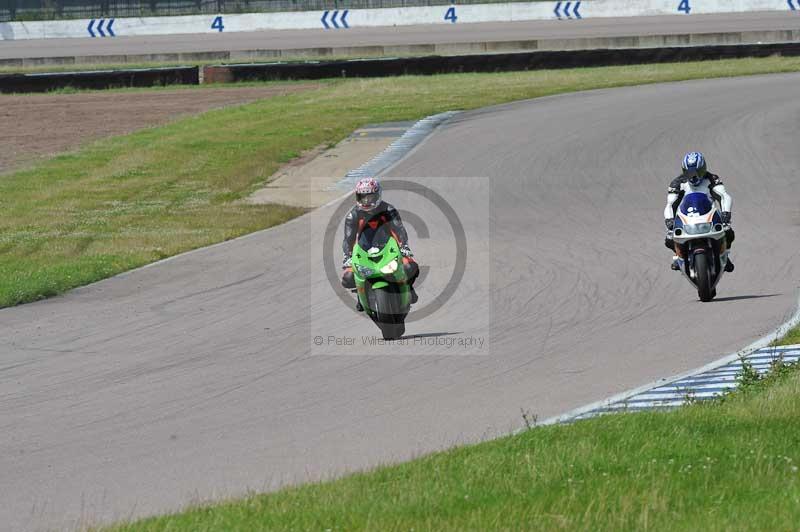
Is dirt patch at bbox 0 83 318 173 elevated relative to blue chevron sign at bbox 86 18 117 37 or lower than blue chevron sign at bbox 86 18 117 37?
lower

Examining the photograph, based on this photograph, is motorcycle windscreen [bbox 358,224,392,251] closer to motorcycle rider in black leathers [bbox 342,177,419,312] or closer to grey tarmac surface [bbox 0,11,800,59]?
motorcycle rider in black leathers [bbox 342,177,419,312]

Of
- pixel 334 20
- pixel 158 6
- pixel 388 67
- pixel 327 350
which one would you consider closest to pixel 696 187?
pixel 327 350

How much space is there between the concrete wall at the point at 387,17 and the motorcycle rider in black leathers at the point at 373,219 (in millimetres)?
51141

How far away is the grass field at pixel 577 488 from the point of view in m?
5.69

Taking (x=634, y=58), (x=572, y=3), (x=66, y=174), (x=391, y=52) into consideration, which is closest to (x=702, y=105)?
(x=634, y=58)

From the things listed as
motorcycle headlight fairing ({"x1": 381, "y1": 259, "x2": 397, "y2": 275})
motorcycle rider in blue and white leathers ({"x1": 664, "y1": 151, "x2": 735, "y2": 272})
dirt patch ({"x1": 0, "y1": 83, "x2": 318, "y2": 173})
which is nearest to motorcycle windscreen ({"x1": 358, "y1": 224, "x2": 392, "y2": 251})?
motorcycle headlight fairing ({"x1": 381, "y1": 259, "x2": 397, "y2": 275})

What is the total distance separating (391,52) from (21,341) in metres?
37.9

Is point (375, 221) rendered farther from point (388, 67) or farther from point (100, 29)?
point (100, 29)

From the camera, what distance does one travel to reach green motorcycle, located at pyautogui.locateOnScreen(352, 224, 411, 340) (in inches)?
444

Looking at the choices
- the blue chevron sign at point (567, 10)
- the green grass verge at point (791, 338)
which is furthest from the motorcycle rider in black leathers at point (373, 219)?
the blue chevron sign at point (567, 10)

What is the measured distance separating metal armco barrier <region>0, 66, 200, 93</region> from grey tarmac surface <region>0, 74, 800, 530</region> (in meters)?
24.6

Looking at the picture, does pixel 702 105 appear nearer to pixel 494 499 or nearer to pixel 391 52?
pixel 391 52

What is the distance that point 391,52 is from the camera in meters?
48.9

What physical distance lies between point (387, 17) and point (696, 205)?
52.4 metres
